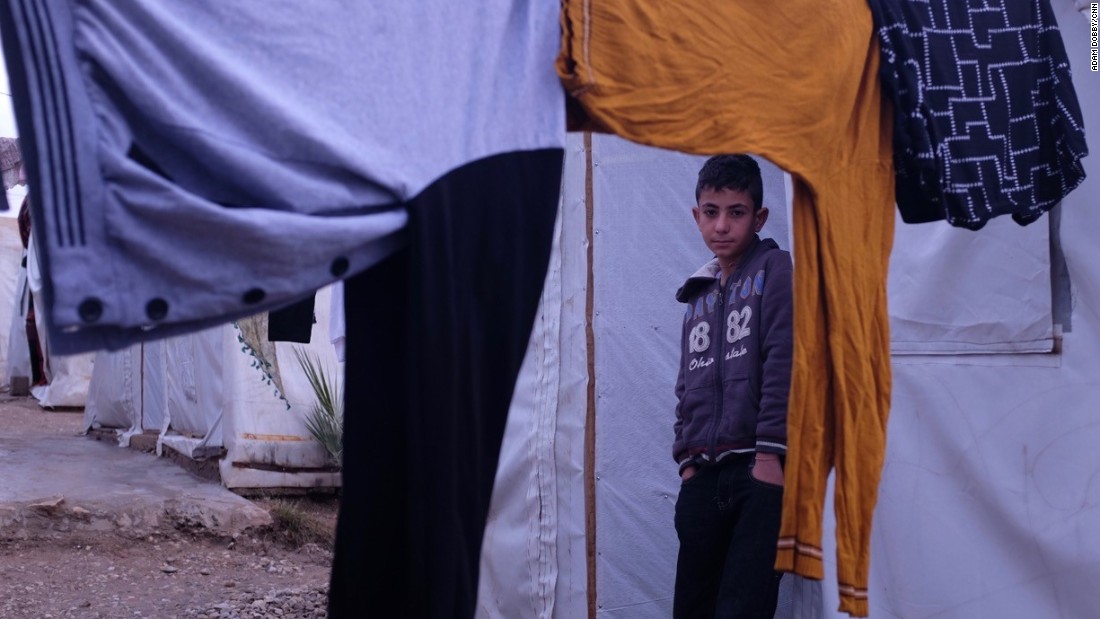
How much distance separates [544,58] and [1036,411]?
1.81 m

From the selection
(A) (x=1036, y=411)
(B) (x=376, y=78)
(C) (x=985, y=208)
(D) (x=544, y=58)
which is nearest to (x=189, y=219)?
(B) (x=376, y=78)

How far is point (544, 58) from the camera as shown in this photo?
1860 mm

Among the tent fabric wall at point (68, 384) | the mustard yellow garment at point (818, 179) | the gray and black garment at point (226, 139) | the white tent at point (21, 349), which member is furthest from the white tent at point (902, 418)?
the tent fabric wall at point (68, 384)

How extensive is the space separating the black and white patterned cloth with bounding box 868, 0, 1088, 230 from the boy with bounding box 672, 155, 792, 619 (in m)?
0.51

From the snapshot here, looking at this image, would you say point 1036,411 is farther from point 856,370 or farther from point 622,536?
point 622,536

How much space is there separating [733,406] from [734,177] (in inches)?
26.0

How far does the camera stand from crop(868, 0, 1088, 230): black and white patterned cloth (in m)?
2.24

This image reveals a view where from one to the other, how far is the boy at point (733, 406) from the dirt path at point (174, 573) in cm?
231

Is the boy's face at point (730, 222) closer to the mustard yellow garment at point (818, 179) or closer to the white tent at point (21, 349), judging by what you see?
the mustard yellow garment at point (818, 179)

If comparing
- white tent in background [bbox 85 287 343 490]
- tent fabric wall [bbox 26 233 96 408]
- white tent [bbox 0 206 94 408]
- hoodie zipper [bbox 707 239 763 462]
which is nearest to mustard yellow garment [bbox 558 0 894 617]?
hoodie zipper [bbox 707 239 763 462]

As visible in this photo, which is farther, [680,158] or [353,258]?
[680,158]

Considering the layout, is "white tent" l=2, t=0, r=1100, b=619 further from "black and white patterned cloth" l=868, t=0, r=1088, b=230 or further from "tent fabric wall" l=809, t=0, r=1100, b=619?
"black and white patterned cloth" l=868, t=0, r=1088, b=230

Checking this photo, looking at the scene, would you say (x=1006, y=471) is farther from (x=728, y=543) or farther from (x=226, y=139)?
(x=226, y=139)

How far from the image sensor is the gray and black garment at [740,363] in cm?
259
